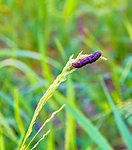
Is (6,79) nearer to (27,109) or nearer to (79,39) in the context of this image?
(27,109)

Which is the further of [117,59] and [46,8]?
[117,59]

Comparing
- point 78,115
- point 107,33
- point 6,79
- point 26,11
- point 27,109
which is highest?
point 26,11

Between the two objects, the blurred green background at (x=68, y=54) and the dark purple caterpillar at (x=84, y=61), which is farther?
the blurred green background at (x=68, y=54)

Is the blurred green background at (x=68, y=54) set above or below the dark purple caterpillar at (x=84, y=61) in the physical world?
above

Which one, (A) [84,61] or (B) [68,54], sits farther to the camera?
(B) [68,54]

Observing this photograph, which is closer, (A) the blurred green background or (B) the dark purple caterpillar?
(B) the dark purple caterpillar

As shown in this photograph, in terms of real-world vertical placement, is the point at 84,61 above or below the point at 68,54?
below

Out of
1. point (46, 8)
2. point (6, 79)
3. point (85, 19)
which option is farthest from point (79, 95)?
point (85, 19)

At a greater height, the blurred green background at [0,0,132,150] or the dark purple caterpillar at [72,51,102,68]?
the blurred green background at [0,0,132,150]
